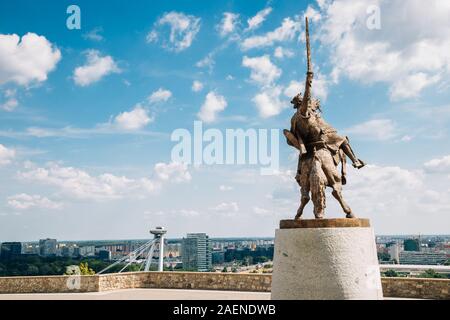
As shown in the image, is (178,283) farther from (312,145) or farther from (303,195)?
(312,145)

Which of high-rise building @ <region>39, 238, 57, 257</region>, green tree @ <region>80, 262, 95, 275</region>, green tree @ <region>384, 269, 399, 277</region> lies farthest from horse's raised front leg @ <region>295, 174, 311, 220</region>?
high-rise building @ <region>39, 238, 57, 257</region>

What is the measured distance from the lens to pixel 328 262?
767cm

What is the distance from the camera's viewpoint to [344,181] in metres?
9.28

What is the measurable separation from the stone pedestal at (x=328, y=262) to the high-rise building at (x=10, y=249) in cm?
3117

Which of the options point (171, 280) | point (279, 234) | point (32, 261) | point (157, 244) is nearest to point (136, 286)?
point (171, 280)

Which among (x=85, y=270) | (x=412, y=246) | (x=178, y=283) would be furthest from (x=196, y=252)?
(x=412, y=246)

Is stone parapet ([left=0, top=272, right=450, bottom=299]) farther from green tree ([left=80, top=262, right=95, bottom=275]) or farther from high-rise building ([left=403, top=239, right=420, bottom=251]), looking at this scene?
high-rise building ([left=403, top=239, right=420, bottom=251])

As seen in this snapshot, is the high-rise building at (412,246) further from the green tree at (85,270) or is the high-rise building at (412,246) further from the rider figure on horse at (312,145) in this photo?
the rider figure on horse at (312,145)

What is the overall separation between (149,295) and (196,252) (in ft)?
53.5

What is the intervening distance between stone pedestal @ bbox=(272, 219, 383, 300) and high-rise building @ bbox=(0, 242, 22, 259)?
31.2 metres

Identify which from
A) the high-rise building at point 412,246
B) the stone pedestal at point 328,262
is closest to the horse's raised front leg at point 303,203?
the stone pedestal at point 328,262

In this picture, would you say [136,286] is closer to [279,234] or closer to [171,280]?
[171,280]

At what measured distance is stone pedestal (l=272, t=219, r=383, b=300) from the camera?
7629mm
